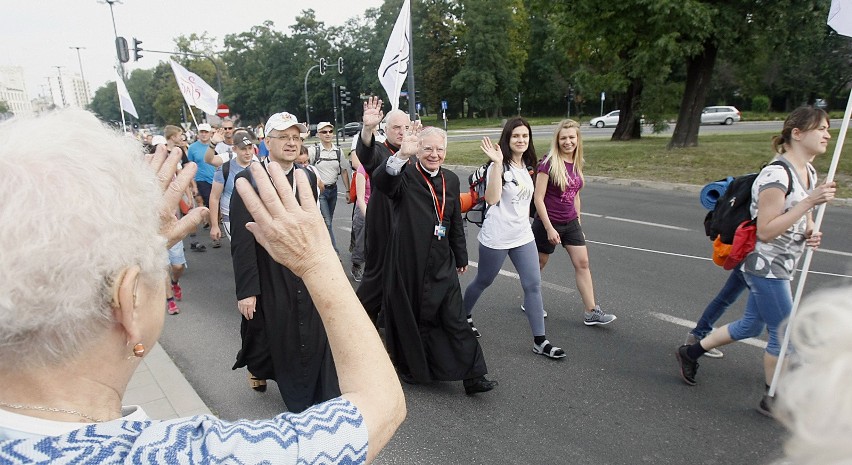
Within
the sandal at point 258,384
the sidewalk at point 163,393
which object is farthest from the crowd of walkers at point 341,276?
the sidewalk at point 163,393

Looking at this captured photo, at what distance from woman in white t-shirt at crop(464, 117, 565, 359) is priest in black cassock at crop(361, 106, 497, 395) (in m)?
0.50

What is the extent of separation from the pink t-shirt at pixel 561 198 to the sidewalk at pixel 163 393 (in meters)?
3.04

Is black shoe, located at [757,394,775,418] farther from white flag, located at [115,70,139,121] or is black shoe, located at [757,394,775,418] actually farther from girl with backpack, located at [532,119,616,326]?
white flag, located at [115,70,139,121]

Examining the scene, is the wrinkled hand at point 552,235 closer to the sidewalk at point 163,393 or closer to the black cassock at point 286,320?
the black cassock at point 286,320

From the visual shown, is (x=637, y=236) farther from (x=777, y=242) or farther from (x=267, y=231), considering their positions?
(x=267, y=231)

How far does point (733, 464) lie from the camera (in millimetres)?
2873

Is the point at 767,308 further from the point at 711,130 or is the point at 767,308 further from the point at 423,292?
the point at 711,130

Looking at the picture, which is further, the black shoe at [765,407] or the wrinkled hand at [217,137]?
the wrinkled hand at [217,137]

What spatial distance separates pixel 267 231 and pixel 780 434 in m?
3.21

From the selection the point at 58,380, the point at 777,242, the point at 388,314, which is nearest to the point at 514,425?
the point at 388,314

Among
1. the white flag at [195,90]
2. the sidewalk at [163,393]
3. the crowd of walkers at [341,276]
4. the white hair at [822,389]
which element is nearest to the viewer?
the white hair at [822,389]

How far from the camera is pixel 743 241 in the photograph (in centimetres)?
341

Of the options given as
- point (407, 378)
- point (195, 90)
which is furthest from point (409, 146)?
point (195, 90)

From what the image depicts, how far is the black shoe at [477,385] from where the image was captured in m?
3.71
